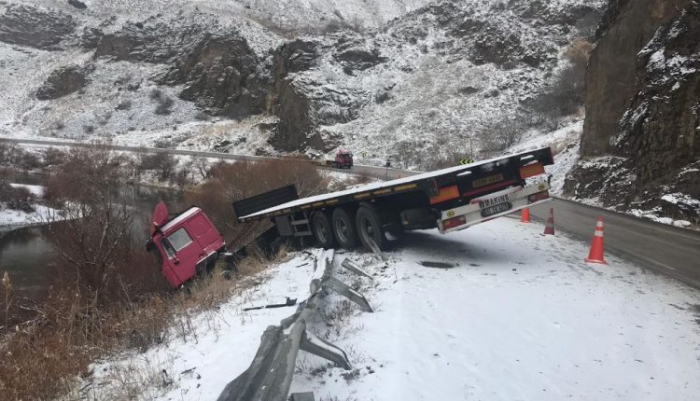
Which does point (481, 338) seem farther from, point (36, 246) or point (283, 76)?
point (283, 76)

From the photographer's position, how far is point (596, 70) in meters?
20.6

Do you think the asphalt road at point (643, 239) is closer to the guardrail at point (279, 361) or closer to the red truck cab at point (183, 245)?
the guardrail at point (279, 361)

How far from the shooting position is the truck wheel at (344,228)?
875 centimetres

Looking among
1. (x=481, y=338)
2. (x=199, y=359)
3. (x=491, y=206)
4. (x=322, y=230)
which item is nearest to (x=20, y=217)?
(x=322, y=230)

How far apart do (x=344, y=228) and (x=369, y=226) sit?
71 cm

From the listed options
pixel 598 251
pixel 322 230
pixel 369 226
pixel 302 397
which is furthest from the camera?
pixel 322 230

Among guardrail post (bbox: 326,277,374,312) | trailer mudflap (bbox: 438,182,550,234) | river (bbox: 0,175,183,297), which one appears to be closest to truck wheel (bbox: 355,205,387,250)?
trailer mudflap (bbox: 438,182,550,234)

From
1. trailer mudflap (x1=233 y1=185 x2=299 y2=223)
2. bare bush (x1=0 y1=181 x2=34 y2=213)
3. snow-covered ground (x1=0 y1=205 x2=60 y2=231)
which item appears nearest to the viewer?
trailer mudflap (x1=233 y1=185 x2=299 y2=223)

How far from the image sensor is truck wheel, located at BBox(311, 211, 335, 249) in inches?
371

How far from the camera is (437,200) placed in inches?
284

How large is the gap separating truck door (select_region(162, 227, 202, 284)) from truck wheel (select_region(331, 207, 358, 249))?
13.4ft

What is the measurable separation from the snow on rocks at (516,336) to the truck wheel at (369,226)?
2.92ft

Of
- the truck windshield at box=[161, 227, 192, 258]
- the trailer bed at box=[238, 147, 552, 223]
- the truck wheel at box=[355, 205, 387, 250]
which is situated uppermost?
the trailer bed at box=[238, 147, 552, 223]

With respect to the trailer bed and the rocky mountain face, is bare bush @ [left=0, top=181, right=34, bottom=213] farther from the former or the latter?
the rocky mountain face
